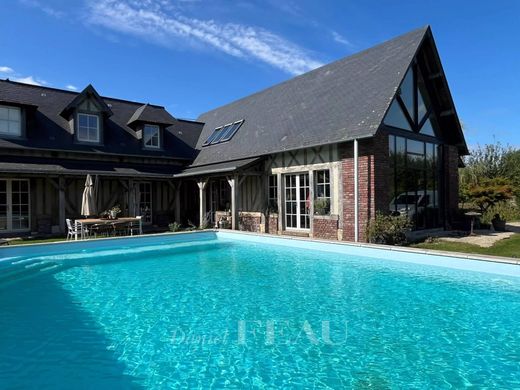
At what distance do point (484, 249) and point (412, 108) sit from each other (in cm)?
589

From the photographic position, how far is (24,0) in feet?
34.5

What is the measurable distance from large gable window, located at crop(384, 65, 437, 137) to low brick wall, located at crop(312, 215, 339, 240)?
387 cm

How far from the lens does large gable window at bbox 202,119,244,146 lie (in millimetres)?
17922

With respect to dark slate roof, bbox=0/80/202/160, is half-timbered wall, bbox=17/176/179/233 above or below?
below

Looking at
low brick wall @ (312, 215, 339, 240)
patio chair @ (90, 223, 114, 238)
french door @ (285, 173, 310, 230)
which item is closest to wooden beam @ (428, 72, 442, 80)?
french door @ (285, 173, 310, 230)

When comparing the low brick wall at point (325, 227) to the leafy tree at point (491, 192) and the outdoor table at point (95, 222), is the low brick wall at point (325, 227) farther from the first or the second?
the outdoor table at point (95, 222)

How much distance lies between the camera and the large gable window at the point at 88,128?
52.5 ft

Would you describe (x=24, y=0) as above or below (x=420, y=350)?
above

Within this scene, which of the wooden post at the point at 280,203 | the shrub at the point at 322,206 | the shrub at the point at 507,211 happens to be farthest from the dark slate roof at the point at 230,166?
the shrub at the point at 507,211

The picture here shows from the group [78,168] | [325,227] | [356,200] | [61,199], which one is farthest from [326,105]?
[61,199]

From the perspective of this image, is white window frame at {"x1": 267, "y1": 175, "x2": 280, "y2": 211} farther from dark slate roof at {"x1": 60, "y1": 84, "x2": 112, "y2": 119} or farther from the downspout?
dark slate roof at {"x1": 60, "y1": 84, "x2": 112, "y2": 119}

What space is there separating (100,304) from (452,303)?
236 inches

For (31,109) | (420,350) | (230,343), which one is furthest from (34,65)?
(420,350)

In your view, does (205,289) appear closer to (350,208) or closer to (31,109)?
(350,208)
